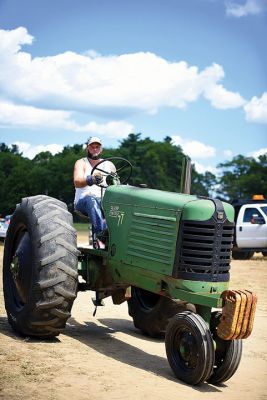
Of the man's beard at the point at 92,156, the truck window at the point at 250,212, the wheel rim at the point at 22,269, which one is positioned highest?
the man's beard at the point at 92,156

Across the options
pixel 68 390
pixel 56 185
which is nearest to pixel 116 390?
pixel 68 390

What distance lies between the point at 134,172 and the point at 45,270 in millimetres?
75074

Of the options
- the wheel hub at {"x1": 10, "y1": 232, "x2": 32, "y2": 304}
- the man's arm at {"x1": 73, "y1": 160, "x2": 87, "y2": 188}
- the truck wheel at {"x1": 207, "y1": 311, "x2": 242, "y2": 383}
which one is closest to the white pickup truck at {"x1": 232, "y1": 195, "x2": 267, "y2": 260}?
the man's arm at {"x1": 73, "y1": 160, "x2": 87, "y2": 188}

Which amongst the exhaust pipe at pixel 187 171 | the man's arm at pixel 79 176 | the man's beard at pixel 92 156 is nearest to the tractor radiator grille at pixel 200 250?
the exhaust pipe at pixel 187 171

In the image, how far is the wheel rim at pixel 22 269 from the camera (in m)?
7.45

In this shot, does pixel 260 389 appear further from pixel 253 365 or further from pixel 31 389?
pixel 31 389

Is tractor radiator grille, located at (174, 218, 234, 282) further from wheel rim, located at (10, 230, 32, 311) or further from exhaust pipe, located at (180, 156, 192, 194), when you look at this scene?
wheel rim, located at (10, 230, 32, 311)

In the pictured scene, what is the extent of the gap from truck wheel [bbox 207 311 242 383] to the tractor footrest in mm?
187

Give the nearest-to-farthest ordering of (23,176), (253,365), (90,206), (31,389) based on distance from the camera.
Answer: (31,389) → (253,365) → (90,206) → (23,176)

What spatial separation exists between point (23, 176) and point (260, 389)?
6032cm

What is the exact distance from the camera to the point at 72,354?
6598mm

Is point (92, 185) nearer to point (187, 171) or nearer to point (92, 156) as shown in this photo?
point (92, 156)

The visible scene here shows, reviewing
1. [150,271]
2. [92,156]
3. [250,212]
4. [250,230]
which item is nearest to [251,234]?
[250,230]

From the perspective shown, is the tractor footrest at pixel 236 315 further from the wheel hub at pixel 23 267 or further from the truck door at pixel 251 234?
the truck door at pixel 251 234
